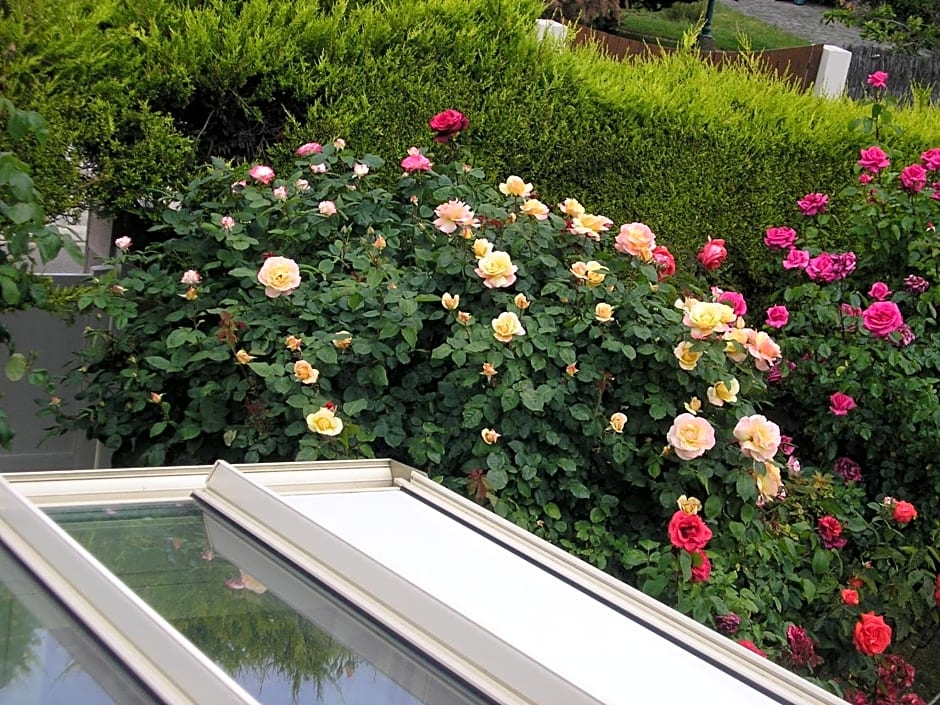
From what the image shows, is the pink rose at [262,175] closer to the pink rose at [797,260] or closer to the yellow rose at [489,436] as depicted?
the yellow rose at [489,436]

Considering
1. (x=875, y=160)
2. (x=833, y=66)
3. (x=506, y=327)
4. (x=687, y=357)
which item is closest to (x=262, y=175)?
(x=506, y=327)

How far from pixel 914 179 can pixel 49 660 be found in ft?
14.0

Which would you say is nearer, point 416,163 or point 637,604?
point 637,604

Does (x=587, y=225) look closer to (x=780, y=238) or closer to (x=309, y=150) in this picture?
(x=309, y=150)

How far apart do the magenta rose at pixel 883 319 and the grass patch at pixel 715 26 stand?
19898 mm

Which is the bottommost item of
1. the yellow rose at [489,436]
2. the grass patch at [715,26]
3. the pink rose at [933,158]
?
the grass patch at [715,26]

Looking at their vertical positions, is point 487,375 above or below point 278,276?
below

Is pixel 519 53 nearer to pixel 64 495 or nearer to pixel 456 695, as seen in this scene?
pixel 64 495

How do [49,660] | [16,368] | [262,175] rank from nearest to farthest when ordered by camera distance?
[49,660], [16,368], [262,175]

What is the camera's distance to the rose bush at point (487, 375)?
2.88 m

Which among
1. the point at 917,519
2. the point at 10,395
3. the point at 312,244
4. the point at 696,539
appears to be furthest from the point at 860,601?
the point at 10,395

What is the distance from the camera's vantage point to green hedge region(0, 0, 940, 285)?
343cm

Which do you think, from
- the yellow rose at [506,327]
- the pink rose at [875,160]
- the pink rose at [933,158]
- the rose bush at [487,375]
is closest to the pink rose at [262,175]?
the rose bush at [487,375]

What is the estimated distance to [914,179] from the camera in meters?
4.55
